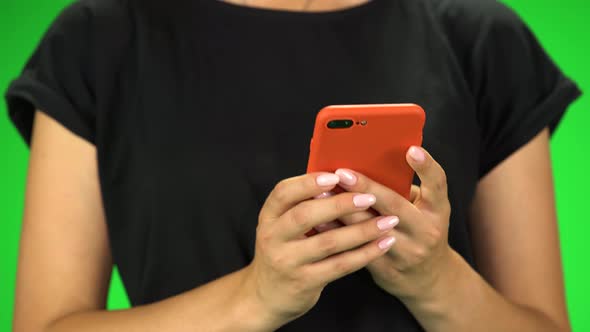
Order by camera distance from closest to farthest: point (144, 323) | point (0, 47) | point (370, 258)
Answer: point (370, 258) < point (144, 323) < point (0, 47)

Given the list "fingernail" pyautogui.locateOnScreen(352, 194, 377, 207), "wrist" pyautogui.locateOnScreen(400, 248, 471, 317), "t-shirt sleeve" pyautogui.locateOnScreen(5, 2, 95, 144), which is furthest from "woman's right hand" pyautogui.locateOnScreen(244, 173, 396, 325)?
"t-shirt sleeve" pyautogui.locateOnScreen(5, 2, 95, 144)

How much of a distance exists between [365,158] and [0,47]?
3.64 ft

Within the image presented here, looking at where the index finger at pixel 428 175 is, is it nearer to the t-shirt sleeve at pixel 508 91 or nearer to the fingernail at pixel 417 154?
the fingernail at pixel 417 154

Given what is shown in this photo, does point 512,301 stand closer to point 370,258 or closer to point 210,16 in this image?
point 370,258

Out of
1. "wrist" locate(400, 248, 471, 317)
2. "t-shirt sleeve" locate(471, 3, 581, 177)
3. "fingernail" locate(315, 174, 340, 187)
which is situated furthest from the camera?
"t-shirt sleeve" locate(471, 3, 581, 177)

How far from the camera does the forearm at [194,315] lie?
70cm

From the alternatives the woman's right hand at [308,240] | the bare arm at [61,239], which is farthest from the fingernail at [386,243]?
the bare arm at [61,239]

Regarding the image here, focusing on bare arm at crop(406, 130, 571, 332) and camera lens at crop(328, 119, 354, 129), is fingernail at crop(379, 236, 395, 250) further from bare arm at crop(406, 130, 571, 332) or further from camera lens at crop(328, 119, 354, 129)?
bare arm at crop(406, 130, 571, 332)

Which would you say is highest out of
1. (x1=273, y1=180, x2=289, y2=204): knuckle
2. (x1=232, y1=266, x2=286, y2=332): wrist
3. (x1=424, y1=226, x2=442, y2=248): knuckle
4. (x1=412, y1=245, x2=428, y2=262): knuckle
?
(x1=273, y1=180, x2=289, y2=204): knuckle

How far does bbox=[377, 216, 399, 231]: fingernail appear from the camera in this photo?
0.63 m

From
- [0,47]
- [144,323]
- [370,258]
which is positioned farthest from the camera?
[0,47]

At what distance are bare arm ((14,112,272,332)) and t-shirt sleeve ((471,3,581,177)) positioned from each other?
410 millimetres

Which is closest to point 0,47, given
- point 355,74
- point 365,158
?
point 355,74

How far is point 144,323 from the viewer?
0.76 meters
